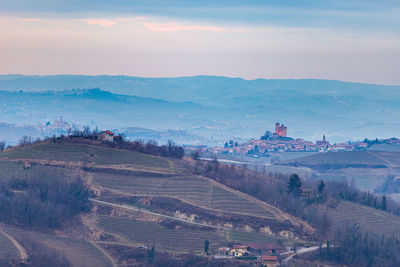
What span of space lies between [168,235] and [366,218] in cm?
2412

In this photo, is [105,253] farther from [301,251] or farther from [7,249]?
[301,251]

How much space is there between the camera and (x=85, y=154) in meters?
102

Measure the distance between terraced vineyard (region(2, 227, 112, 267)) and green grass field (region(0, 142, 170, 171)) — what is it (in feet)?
66.0

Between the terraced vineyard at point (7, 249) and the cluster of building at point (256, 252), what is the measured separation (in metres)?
16.4

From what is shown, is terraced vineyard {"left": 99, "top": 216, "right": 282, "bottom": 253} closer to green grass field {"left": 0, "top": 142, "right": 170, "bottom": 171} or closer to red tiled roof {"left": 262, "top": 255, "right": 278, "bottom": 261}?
red tiled roof {"left": 262, "top": 255, "right": 278, "bottom": 261}

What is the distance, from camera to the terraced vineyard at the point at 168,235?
80688mm

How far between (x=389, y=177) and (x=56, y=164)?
2864 inches

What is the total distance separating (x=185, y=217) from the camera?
8669 centimetres

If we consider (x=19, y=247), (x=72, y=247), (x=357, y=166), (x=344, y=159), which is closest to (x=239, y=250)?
(x=72, y=247)

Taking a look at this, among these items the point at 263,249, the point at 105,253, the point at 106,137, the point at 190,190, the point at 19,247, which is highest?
the point at 106,137

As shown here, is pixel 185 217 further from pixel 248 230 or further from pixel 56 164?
pixel 56 164

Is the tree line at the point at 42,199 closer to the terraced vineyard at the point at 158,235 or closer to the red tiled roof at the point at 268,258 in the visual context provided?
the terraced vineyard at the point at 158,235

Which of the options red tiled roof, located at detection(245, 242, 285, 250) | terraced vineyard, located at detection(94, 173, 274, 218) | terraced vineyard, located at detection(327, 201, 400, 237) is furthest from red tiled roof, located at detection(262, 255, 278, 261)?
terraced vineyard, located at detection(327, 201, 400, 237)

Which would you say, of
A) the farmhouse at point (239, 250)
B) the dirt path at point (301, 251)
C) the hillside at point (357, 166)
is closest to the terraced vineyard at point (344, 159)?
the hillside at point (357, 166)
